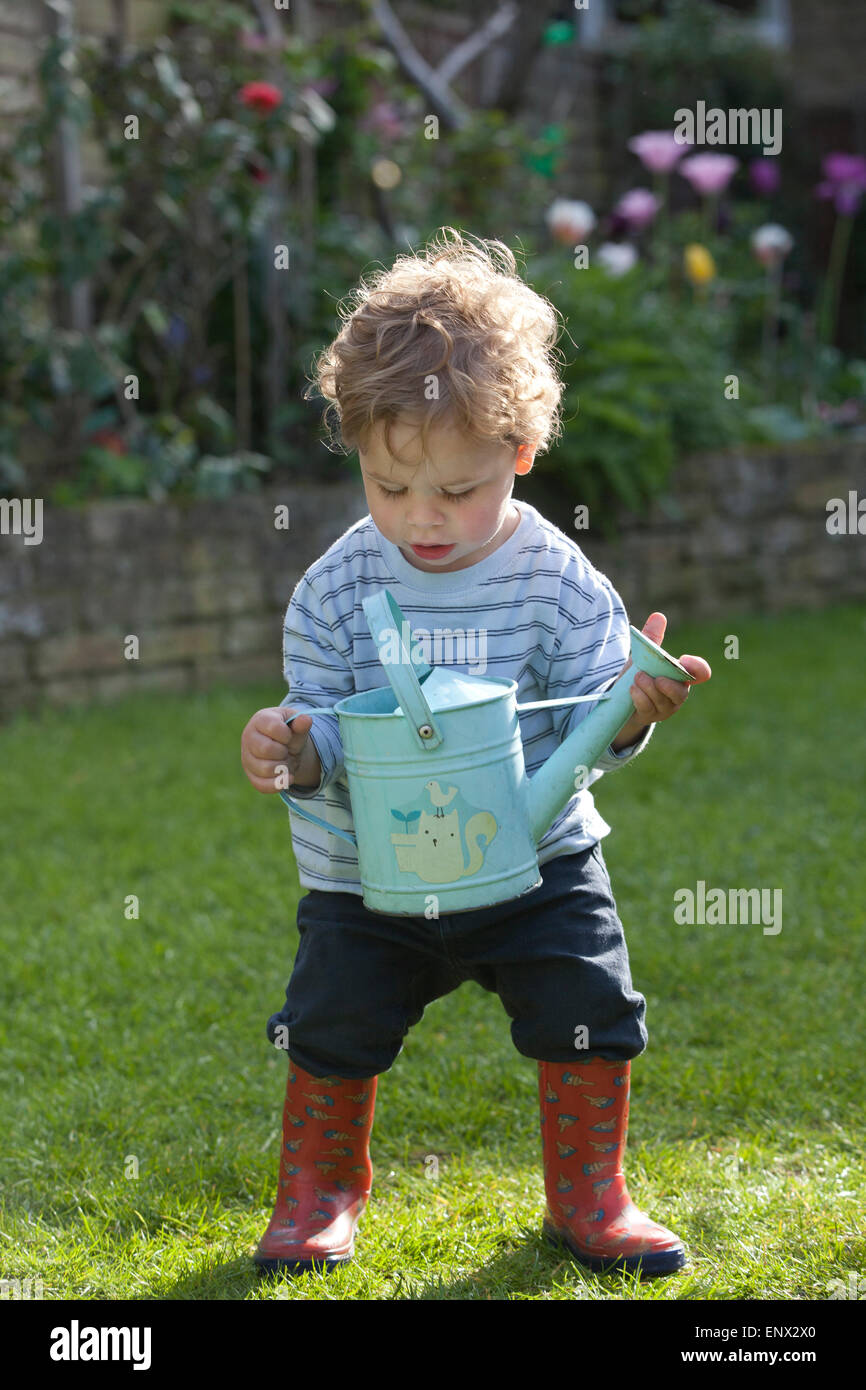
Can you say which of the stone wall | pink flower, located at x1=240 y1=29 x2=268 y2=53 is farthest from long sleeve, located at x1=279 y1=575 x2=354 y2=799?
pink flower, located at x1=240 y1=29 x2=268 y2=53

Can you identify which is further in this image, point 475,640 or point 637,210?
point 637,210

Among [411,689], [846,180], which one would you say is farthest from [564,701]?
[846,180]

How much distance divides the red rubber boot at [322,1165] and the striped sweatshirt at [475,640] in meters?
0.28

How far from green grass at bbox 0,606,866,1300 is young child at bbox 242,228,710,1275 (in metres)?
0.11

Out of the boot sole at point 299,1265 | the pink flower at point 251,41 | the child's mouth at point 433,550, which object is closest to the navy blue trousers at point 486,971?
the boot sole at point 299,1265

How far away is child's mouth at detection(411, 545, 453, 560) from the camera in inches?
72.2

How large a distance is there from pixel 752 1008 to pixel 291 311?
158 inches

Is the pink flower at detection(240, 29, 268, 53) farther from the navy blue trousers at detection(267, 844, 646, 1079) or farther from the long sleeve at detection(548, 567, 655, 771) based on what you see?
the navy blue trousers at detection(267, 844, 646, 1079)

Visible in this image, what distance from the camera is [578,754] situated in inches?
70.1

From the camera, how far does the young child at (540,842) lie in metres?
1.81

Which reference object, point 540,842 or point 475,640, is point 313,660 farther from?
point 540,842

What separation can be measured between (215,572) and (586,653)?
346 cm
